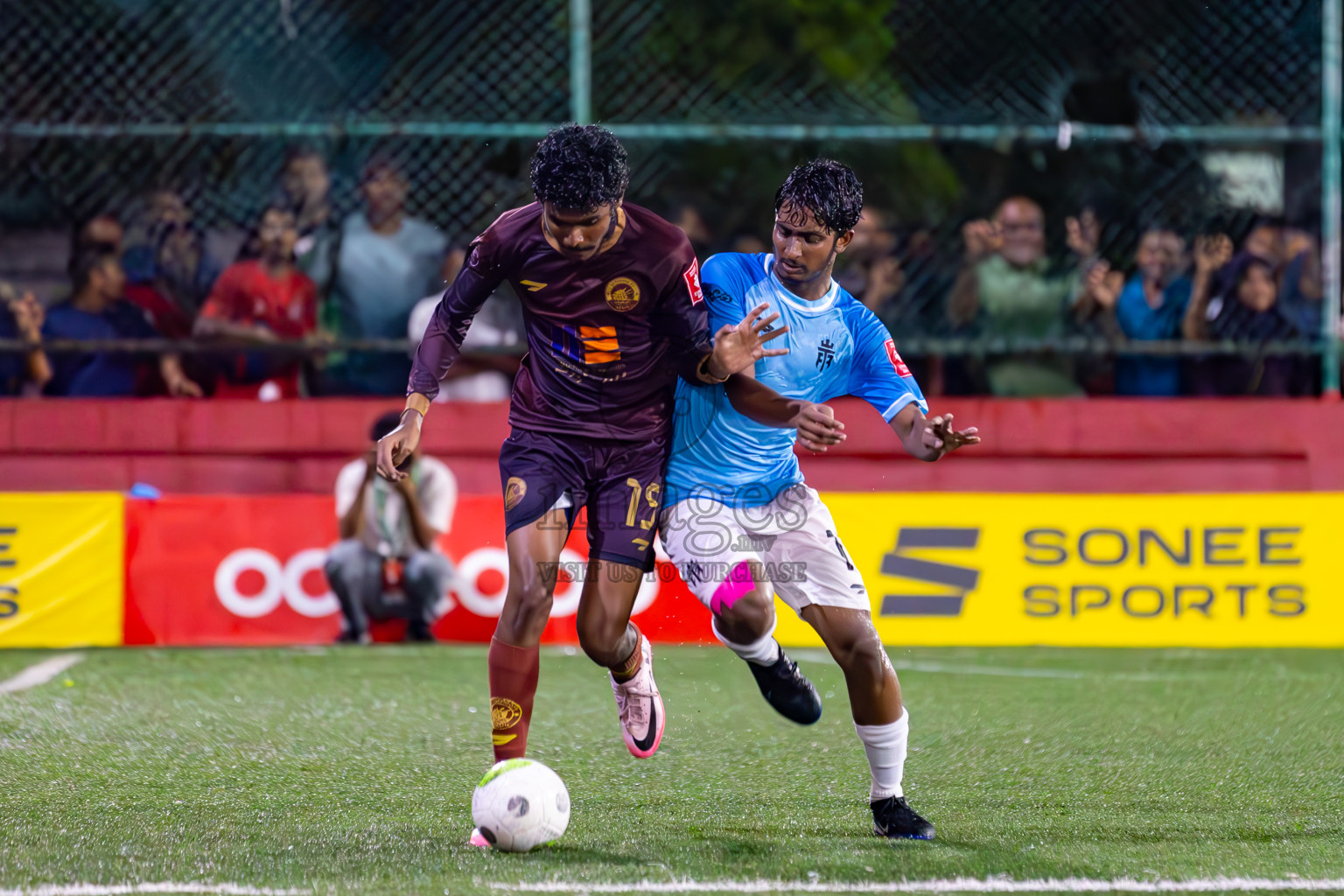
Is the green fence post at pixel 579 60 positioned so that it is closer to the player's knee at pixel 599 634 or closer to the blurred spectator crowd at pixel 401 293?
the blurred spectator crowd at pixel 401 293

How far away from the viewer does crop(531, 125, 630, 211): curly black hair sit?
452 centimetres

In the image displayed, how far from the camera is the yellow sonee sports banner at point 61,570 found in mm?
9367

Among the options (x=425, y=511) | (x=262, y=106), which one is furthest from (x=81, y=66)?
(x=425, y=511)

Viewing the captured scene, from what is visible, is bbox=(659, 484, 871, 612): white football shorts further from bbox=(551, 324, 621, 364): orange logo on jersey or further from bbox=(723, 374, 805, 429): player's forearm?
bbox=(551, 324, 621, 364): orange logo on jersey

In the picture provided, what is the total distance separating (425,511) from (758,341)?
5.34 m

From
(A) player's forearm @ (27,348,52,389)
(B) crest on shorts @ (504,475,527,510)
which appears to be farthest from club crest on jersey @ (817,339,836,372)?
(A) player's forearm @ (27,348,52,389)

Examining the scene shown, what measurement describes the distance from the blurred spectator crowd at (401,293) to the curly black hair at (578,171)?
18.8ft

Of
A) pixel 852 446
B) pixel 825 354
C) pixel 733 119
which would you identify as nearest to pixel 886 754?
pixel 825 354

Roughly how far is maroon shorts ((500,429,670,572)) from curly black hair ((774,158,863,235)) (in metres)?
0.90

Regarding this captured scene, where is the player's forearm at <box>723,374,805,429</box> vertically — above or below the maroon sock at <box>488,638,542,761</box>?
above

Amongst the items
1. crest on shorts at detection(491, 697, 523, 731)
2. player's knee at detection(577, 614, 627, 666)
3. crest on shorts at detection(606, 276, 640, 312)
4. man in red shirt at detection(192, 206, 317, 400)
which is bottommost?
crest on shorts at detection(491, 697, 523, 731)

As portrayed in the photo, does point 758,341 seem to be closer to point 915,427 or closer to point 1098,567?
point 915,427

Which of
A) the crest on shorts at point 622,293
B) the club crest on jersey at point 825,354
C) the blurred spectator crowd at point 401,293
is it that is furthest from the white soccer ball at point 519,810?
the blurred spectator crowd at point 401,293

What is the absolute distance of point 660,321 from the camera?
4.91 meters
